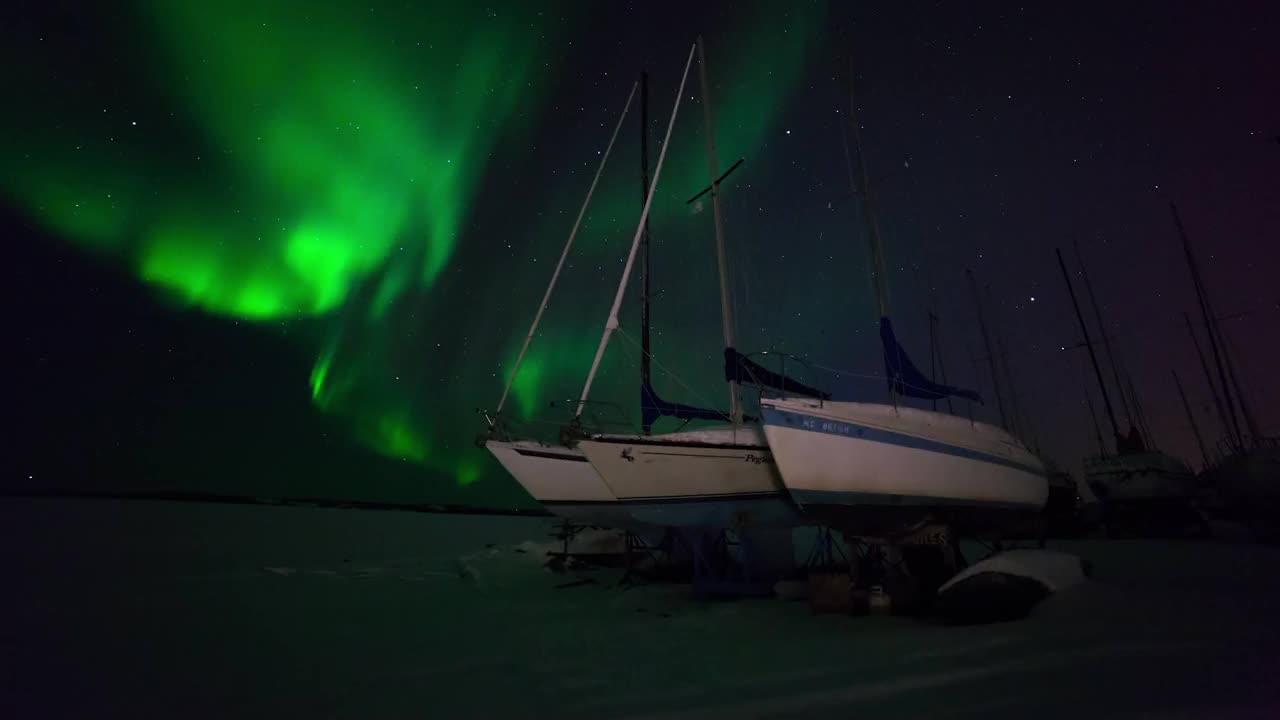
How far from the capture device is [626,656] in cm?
824

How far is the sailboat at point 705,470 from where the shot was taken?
1304 centimetres

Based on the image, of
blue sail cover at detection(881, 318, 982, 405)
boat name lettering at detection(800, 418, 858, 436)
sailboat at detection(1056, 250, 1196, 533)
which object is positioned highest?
blue sail cover at detection(881, 318, 982, 405)

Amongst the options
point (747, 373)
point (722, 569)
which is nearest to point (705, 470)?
point (747, 373)

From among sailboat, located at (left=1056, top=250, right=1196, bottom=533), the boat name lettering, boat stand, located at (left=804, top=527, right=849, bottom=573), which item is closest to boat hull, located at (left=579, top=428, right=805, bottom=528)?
the boat name lettering

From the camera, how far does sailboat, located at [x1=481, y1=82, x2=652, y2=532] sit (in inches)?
690

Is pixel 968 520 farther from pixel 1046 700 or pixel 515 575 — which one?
pixel 515 575

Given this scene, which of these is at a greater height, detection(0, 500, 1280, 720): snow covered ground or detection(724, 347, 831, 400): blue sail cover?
detection(724, 347, 831, 400): blue sail cover

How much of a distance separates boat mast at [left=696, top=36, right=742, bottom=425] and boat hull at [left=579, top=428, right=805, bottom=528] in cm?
77

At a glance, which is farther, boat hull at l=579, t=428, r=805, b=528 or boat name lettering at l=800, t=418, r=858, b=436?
boat hull at l=579, t=428, r=805, b=528

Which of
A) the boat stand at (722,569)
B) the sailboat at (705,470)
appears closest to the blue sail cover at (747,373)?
the sailboat at (705,470)

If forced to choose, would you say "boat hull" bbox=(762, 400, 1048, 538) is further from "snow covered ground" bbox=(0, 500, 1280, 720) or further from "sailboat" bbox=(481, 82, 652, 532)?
"sailboat" bbox=(481, 82, 652, 532)

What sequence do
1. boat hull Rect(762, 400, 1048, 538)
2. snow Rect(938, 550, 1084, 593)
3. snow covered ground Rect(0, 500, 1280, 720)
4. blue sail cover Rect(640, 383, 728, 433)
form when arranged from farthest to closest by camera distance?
blue sail cover Rect(640, 383, 728, 433), boat hull Rect(762, 400, 1048, 538), snow Rect(938, 550, 1084, 593), snow covered ground Rect(0, 500, 1280, 720)

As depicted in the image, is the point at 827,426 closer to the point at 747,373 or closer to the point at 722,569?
the point at 747,373

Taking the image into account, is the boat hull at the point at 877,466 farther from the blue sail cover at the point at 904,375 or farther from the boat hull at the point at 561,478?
the boat hull at the point at 561,478
